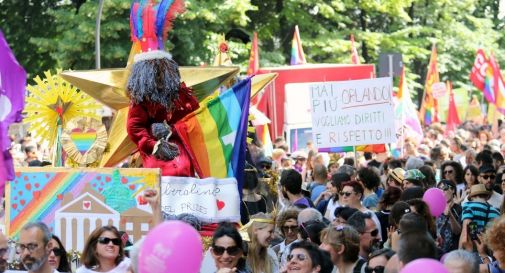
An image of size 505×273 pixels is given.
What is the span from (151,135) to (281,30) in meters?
27.2

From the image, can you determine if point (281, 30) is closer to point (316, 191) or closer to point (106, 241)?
point (316, 191)

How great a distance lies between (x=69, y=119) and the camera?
11.2 meters

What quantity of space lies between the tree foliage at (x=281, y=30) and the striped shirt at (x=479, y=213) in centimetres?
1911

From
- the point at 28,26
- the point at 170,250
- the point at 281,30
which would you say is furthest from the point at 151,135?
the point at 281,30

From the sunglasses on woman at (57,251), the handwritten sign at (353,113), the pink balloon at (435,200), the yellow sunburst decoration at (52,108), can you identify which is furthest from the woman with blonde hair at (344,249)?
the handwritten sign at (353,113)

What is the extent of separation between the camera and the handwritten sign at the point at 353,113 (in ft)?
49.1

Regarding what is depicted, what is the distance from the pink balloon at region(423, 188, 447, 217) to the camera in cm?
1058

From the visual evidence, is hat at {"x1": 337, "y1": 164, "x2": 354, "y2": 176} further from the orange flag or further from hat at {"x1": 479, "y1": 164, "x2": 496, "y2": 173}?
the orange flag

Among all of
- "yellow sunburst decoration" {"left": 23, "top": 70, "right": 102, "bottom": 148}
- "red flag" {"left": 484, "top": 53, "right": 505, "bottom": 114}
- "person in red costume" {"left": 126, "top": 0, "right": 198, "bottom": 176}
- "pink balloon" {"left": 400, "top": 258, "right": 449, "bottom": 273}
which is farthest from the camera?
"red flag" {"left": 484, "top": 53, "right": 505, "bottom": 114}

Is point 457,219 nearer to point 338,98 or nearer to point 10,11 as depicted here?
point 338,98

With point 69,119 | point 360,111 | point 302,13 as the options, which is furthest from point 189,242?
point 302,13

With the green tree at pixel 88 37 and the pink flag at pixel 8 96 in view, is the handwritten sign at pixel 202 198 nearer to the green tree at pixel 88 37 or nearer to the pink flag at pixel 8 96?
the pink flag at pixel 8 96

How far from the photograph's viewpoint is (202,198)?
10219 mm

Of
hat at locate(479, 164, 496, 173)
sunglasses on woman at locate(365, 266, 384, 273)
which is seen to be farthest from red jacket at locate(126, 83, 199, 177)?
hat at locate(479, 164, 496, 173)
